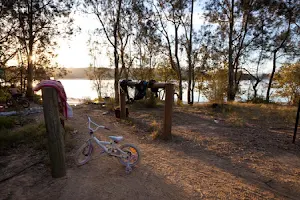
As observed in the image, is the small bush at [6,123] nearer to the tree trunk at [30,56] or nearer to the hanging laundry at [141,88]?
the hanging laundry at [141,88]

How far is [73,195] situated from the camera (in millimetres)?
2516

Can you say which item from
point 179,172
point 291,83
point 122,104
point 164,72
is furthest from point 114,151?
point 164,72

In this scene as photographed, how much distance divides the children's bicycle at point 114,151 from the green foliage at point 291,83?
1327 centimetres

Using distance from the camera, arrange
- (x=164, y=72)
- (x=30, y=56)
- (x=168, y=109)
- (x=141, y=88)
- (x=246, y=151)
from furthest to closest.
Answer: (x=164, y=72) < (x=30, y=56) < (x=141, y=88) < (x=168, y=109) < (x=246, y=151)

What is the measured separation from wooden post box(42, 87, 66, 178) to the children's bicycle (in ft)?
1.25

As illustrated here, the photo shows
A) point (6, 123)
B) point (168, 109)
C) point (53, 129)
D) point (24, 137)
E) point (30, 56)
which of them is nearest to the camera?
point (53, 129)

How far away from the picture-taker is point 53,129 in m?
2.74

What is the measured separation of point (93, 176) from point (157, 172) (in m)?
1.09

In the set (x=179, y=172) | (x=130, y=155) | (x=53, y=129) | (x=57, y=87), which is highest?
(x=57, y=87)

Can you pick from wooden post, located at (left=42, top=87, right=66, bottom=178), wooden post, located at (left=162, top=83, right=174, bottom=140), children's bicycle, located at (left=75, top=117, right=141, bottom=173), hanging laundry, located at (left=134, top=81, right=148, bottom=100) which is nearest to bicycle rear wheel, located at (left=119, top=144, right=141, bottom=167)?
children's bicycle, located at (left=75, top=117, right=141, bottom=173)

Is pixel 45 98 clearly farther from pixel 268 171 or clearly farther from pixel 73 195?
pixel 268 171

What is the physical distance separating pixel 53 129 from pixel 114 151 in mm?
1071

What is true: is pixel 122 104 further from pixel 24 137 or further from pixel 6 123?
pixel 6 123

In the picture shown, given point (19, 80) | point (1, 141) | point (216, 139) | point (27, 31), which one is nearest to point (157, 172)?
point (216, 139)
